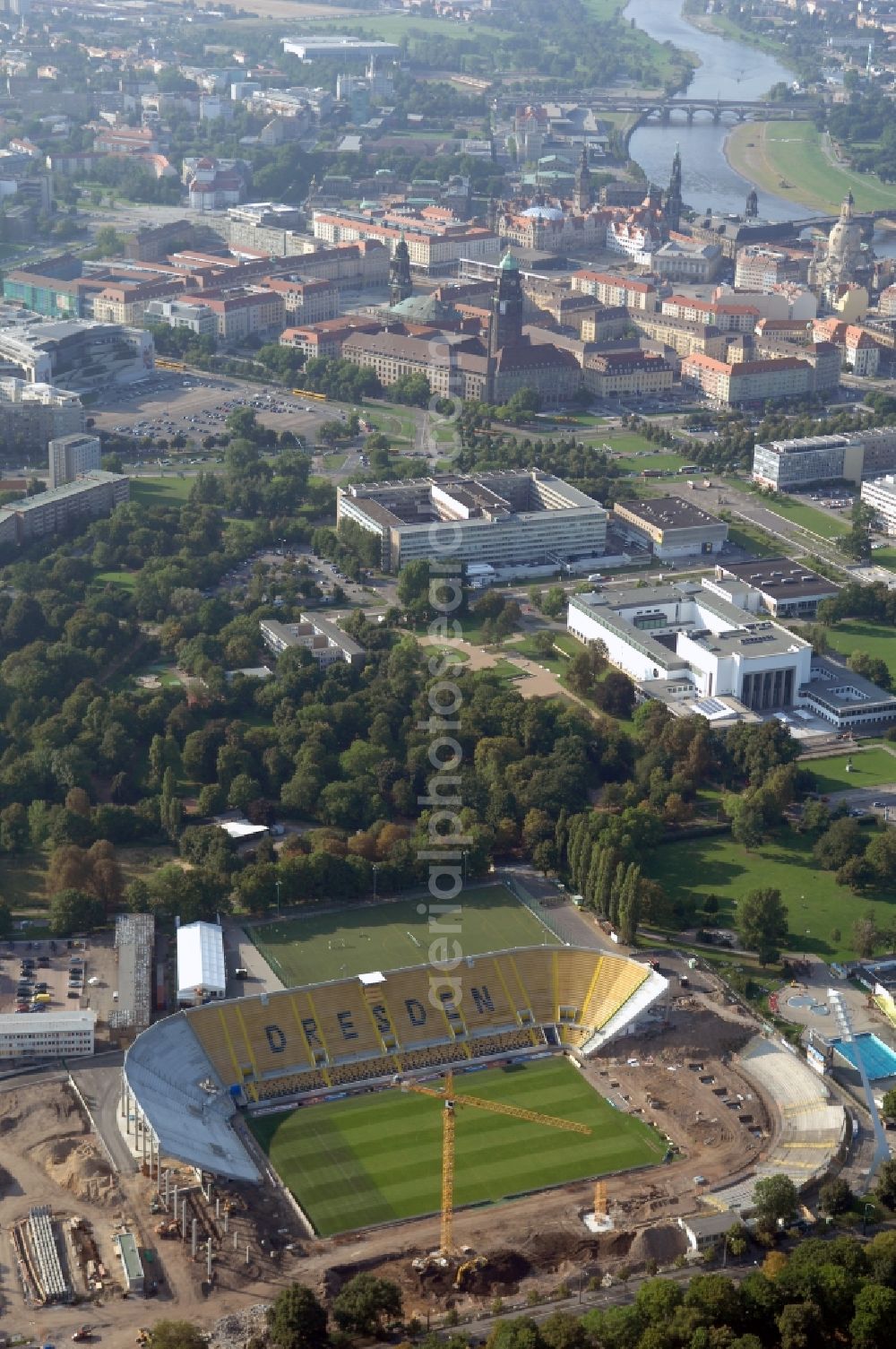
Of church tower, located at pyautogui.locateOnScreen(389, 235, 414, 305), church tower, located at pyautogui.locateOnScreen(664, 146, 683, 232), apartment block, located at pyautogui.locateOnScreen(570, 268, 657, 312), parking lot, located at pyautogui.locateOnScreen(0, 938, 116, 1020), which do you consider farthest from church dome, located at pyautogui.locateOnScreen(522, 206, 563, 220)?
parking lot, located at pyautogui.locateOnScreen(0, 938, 116, 1020)

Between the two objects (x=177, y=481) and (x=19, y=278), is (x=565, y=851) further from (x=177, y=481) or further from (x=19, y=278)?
(x=19, y=278)

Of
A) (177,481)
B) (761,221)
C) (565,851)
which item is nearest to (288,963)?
(565,851)

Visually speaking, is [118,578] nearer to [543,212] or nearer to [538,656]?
[538,656]

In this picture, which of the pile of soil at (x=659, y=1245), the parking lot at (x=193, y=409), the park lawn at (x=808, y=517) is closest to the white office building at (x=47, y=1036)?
the pile of soil at (x=659, y=1245)

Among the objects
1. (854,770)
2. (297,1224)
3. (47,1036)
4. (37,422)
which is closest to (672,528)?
(854,770)

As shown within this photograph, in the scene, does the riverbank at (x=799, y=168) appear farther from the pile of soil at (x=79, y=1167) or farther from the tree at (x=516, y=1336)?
the tree at (x=516, y=1336)

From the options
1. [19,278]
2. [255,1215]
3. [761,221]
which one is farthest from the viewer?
[761,221]
